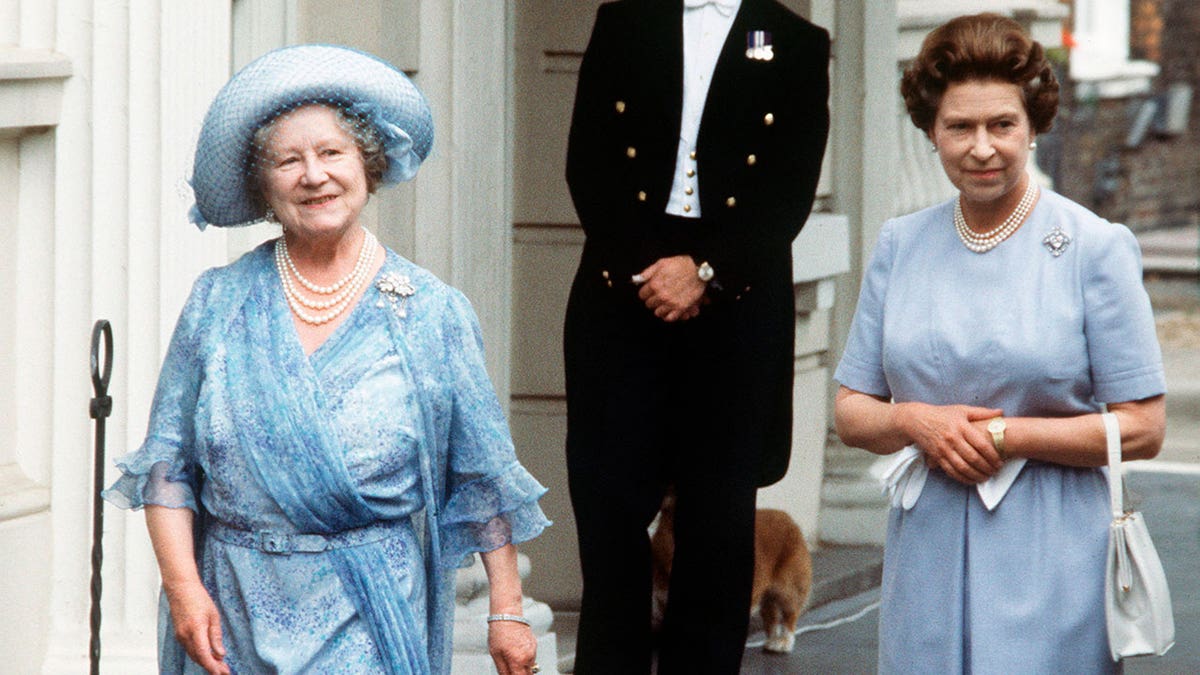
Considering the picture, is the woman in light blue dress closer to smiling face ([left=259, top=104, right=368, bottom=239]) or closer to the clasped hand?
smiling face ([left=259, top=104, right=368, bottom=239])

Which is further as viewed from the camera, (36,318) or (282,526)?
(36,318)

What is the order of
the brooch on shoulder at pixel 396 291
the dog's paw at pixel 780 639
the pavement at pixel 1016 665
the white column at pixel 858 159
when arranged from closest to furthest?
the brooch on shoulder at pixel 396 291 → the pavement at pixel 1016 665 → the dog's paw at pixel 780 639 → the white column at pixel 858 159

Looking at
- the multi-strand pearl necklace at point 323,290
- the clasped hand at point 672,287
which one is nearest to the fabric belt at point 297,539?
the multi-strand pearl necklace at point 323,290

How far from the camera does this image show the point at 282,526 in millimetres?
3756

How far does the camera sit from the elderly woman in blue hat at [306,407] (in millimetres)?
3730

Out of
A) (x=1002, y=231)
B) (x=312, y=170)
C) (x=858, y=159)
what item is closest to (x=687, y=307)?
(x=1002, y=231)

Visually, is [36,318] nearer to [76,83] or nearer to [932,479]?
[76,83]

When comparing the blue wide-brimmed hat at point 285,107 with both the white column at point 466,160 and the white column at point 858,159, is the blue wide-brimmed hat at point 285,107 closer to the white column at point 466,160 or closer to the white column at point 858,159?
the white column at point 466,160

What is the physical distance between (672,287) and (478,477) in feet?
4.85

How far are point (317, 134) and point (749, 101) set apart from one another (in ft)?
6.02

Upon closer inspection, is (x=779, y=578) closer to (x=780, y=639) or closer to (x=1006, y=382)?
(x=780, y=639)

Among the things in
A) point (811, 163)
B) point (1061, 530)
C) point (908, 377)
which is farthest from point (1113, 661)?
point (811, 163)

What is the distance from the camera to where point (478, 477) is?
155 inches

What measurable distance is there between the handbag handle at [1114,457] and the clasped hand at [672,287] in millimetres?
1527
